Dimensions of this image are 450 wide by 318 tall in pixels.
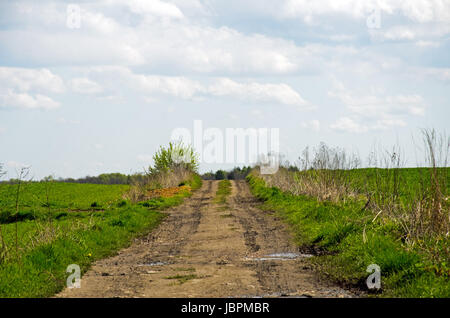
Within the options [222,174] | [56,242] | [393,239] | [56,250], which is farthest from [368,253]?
[222,174]

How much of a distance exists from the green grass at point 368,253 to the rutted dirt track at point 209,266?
1.94 feet

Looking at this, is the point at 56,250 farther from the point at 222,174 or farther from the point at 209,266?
the point at 222,174

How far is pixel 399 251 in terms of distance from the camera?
998 cm

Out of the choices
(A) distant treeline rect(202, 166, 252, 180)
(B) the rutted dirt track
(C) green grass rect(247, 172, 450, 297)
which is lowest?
(B) the rutted dirt track

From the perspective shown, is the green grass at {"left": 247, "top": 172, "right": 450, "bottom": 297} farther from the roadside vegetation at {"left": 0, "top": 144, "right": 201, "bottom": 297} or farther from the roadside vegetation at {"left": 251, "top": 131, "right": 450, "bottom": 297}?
the roadside vegetation at {"left": 0, "top": 144, "right": 201, "bottom": 297}

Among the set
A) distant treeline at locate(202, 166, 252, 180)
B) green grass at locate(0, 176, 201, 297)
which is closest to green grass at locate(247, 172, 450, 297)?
green grass at locate(0, 176, 201, 297)

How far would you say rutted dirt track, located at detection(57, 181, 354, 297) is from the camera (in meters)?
8.49

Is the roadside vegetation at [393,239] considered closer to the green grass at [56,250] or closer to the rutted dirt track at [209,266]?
the rutted dirt track at [209,266]

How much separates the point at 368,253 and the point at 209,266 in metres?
3.19

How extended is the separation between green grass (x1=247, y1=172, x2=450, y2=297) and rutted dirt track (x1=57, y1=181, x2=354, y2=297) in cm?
59

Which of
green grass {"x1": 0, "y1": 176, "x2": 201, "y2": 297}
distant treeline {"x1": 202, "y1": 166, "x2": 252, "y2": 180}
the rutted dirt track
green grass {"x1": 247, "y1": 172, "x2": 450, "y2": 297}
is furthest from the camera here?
distant treeline {"x1": 202, "y1": 166, "x2": 252, "y2": 180}
